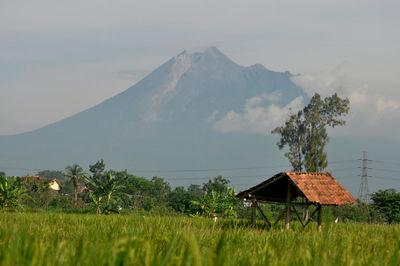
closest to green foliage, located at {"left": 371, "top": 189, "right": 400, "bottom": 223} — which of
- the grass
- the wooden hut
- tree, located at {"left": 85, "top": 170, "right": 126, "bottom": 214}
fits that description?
the wooden hut

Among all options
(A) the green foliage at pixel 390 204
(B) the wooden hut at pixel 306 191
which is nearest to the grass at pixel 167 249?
(B) the wooden hut at pixel 306 191

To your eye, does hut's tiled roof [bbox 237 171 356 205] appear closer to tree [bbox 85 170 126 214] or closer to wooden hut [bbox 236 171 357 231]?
wooden hut [bbox 236 171 357 231]

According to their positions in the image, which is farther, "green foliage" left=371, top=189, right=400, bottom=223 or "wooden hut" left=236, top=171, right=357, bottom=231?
"green foliage" left=371, top=189, right=400, bottom=223

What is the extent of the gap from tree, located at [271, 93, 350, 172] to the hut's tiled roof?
151 ft

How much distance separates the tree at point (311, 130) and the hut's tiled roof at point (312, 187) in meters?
46.1

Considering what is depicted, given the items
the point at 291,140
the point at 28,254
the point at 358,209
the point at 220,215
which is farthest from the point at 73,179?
the point at 28,254

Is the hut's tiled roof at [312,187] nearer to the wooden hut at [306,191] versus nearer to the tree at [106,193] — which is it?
the wooden hut at [306,191]

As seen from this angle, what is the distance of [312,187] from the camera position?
667 inches

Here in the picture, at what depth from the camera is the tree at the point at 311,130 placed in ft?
214

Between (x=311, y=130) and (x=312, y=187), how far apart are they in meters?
52.6

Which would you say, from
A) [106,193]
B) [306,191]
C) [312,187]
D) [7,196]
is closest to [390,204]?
[106,193]

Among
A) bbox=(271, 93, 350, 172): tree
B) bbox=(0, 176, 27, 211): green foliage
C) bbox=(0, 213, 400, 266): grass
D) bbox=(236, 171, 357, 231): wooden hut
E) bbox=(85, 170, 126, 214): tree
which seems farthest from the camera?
bbox=(271, 93, 350, 172): tree

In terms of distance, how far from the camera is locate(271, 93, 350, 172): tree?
6525 cm

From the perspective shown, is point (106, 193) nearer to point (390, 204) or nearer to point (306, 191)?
point (306, 191)
